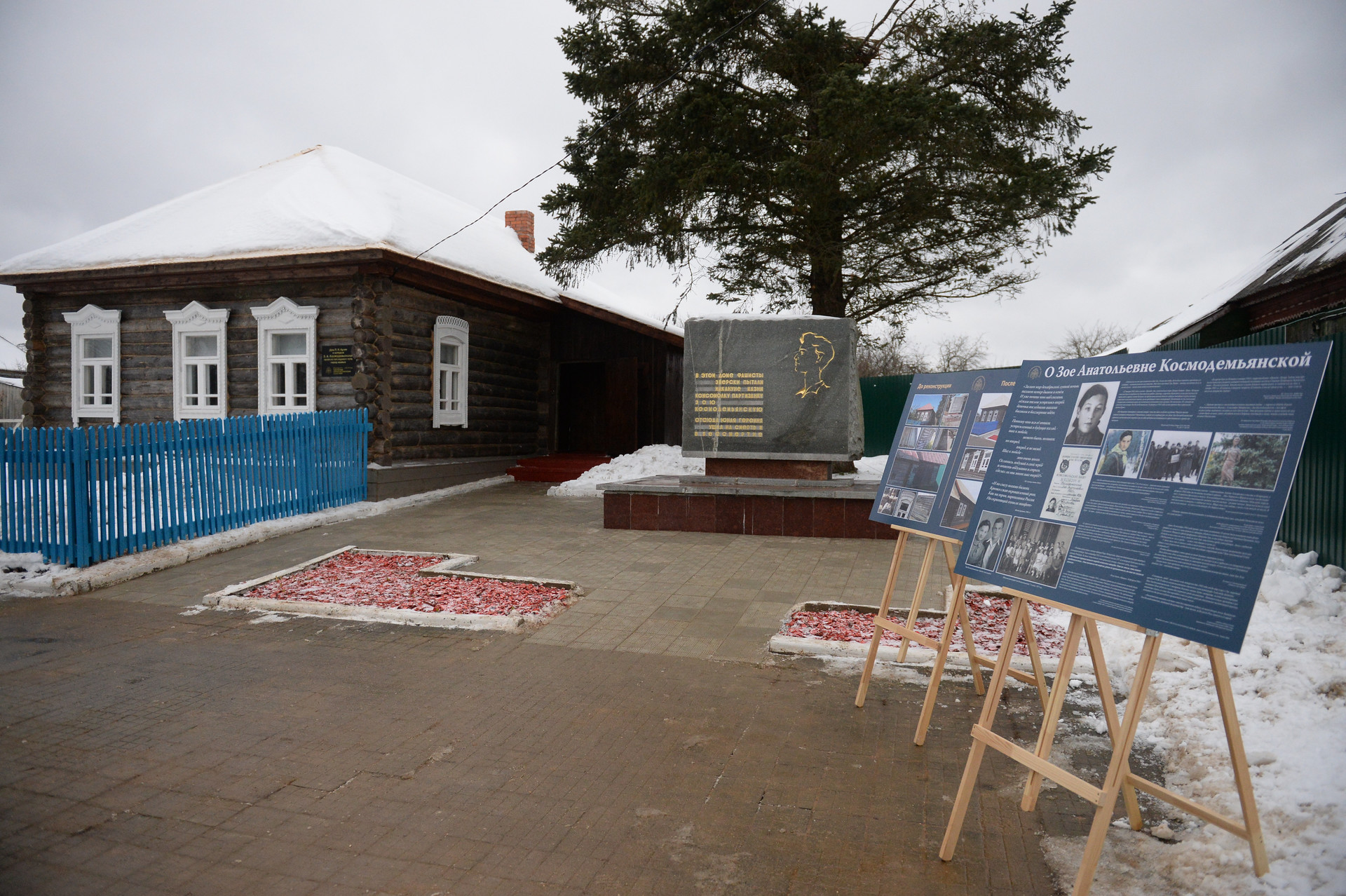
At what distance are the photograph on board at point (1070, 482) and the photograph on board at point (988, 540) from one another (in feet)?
0.73

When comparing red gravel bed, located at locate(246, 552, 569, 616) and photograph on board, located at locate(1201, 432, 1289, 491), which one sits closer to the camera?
photograph on board, located at locate(1201, 432, 1289, 491)

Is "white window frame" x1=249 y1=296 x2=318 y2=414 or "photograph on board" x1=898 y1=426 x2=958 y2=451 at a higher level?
"white window frame" x1=249 y1=296 x2=318 y2=414

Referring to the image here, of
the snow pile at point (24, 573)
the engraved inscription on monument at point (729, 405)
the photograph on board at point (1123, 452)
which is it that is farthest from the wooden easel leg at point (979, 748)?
the snow pile at point (24, 573)

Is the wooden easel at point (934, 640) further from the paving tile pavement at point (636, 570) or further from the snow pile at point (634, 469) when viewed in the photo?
the snow pile at point (634, 469)

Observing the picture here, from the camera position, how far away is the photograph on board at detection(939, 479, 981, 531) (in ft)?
14.7

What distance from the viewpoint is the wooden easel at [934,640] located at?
4.13 meters

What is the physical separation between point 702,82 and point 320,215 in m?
7.26

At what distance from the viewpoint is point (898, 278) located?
15047mm

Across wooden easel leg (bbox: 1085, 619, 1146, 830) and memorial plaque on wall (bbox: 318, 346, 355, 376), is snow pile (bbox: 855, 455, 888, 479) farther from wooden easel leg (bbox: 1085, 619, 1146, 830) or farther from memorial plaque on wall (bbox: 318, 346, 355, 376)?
wooden easel leg (bbox: 1085, 619, 1146, 830)

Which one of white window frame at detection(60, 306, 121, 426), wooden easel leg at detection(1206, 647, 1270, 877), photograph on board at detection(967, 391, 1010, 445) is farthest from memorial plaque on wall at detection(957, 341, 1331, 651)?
white window frame at detection(60, 306, 121, 426)

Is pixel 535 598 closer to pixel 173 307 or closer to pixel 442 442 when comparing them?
pixel 442 442

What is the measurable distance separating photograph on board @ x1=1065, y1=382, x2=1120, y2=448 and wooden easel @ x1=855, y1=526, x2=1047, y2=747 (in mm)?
968

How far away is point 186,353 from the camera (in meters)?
15.4

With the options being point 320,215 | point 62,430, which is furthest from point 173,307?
point 62,430
